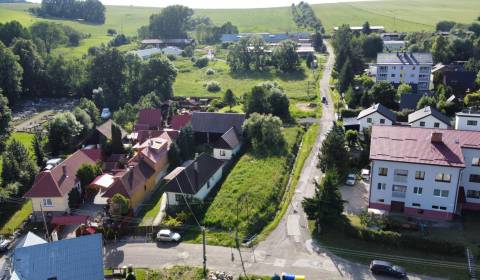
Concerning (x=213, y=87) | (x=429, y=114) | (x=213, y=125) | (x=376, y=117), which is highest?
(x=429, y=114)

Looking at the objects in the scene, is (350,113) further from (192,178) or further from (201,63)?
(201,63)

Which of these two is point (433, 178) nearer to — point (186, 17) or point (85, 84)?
point (85, 84)

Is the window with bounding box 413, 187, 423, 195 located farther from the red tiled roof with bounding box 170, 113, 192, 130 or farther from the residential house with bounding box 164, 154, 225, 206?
the red tiled roof with bounding box 170, 113, 192, 130

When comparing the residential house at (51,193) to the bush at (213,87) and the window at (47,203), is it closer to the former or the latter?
the window at (47,203)

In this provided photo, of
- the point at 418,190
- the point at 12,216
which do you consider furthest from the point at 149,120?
the point at 418,190

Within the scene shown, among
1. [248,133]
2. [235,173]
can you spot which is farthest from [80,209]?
[248,133]

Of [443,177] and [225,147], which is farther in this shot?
[225,147]
